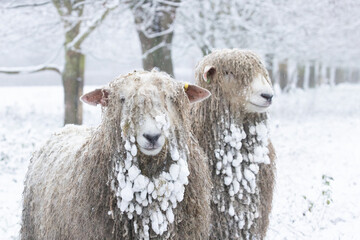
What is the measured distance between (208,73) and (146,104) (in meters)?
1.44

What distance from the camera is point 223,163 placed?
369cm

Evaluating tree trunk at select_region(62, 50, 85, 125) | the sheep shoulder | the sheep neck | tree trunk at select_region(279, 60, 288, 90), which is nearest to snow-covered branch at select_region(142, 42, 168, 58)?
tree trunk at select_region(62, 50, 85, 125)

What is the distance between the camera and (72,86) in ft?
32.9

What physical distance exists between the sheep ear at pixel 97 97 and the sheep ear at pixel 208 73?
3.99ft

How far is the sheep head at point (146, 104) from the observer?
8.18ft

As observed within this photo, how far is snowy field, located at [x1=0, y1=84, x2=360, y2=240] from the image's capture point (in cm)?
540

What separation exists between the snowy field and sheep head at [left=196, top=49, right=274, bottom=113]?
131 centimetres

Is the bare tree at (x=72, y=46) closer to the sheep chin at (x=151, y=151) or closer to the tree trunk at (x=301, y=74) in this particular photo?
the sheep chin at (x=151, y=151)

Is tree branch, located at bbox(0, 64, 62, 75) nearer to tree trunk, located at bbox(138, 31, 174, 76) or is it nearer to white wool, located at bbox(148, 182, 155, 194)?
tree trunk, located at bbox(138, 31, 174, 76)

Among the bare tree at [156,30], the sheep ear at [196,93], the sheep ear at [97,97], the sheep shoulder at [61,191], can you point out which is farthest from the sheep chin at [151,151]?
the bare tree at [156,30]

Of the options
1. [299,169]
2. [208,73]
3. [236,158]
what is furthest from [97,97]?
[299,169]

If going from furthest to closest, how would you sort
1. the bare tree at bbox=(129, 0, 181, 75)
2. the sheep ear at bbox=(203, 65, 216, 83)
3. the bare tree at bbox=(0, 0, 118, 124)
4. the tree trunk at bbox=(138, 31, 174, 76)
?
1. the tree trunk at bbox=(138, 31, 174, 76)
2. the bare tree at bbox=(129, 0, 181, 75)
3. the bare tree at bbox=(0, 0, 118, 124)
4. the sheep ear at bbox=(203, 65, 216, 83)

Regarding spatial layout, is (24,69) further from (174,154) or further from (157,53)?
(174,154)

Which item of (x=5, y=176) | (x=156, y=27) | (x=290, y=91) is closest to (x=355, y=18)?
(x=290, y=91)
